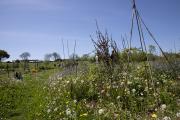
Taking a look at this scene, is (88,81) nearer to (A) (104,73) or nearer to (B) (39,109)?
(A) (104,73)

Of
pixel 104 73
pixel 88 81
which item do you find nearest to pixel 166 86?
pixel 104 73

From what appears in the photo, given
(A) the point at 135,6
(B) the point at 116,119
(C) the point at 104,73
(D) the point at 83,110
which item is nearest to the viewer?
(A) the point at 135,6

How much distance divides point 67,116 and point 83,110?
0.78m

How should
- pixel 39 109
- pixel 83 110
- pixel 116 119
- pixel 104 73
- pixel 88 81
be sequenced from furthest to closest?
pixel 88 81 → pixel 104 73 → pixel 39 109 → pixel 83 110 → pixel 116 119

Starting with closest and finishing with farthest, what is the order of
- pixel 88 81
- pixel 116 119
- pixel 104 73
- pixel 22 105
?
pixel 116 119, pixel 104 73, pixel 88 81, pixel 22 105

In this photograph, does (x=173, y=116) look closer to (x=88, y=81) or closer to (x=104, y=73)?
(x=104, y=73)

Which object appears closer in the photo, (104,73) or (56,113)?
(56,113)

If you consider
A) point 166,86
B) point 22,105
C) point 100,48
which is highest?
point 100,48

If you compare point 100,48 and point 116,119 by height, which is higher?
point 100,48

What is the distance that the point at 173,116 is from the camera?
215 inches

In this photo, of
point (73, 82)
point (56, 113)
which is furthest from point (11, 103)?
point (56, 113)

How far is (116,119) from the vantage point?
6.11 metres

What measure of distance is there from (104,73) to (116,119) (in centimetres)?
384

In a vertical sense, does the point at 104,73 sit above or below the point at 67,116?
above
